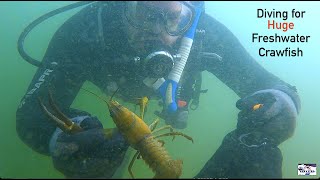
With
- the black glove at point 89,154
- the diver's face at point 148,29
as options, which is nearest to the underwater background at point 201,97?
the black glove at point 89,154

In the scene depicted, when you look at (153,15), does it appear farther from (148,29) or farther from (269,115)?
(269,115)

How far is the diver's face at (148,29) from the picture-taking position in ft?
11.2

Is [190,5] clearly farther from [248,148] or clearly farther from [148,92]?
[248,148]

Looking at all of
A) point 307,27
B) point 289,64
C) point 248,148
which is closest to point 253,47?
point 307,27

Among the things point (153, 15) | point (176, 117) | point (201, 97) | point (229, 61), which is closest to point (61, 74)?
point (153, 15)

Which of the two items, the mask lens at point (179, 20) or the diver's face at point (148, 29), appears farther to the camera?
the mask lens at point (179, 20)

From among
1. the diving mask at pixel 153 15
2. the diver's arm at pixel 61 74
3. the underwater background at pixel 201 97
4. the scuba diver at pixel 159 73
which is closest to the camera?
the scuba diver at pixel 159 73

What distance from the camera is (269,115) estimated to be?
9.64 ft

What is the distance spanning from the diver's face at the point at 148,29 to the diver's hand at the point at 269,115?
1173 mm

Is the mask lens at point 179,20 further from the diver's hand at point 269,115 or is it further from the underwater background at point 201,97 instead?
the underwater background at point 201,97

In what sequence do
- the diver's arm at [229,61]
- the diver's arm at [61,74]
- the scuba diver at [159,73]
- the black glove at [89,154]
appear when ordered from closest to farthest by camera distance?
1. the black glove at [89,154]
2. the scuba diver at [159,73]
3. the diver's arm at [61,74]
4. the diver's arm at [229,61]

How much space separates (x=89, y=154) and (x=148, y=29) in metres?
1.71

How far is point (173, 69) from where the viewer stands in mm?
3598

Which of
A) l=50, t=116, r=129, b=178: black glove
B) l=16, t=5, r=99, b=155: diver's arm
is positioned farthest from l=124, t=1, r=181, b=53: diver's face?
l=50, t=116, r=129, b=178: black glove
